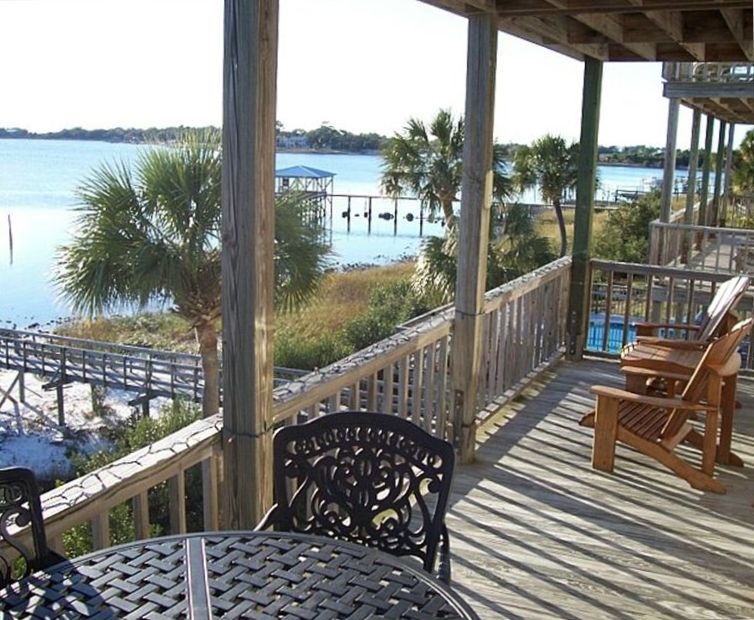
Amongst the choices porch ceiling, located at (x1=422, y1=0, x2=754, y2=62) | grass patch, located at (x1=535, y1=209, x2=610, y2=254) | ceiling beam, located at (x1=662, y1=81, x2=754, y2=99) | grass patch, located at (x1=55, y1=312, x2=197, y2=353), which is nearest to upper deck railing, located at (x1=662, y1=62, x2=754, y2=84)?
ceiling beam, located at (x1=662, y1=81, x2=754, y2=99)

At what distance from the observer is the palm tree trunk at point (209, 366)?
11.0m

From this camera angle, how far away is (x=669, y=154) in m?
12.1

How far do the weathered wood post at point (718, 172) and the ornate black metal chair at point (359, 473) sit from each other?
1825 cm

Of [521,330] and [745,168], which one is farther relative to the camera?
[745,168]

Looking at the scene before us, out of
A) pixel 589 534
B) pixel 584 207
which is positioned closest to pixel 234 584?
pixel 589 534

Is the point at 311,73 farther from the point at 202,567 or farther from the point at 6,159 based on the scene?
the point at 202,567

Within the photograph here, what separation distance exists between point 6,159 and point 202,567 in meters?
57.7

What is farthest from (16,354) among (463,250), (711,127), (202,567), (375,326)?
(202,567)

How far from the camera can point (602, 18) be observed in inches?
185

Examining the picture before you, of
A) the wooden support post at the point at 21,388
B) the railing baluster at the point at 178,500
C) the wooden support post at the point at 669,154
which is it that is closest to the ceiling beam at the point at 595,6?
the railing baluster at the point at 178,500

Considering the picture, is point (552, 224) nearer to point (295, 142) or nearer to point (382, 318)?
point (382, 318)

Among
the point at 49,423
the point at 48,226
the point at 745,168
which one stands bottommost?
the point at 49,423

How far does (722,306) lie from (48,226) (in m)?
26.2

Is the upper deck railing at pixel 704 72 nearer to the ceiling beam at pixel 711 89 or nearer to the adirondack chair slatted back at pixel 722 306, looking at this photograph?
the ceiling beam at pixel 711 89
